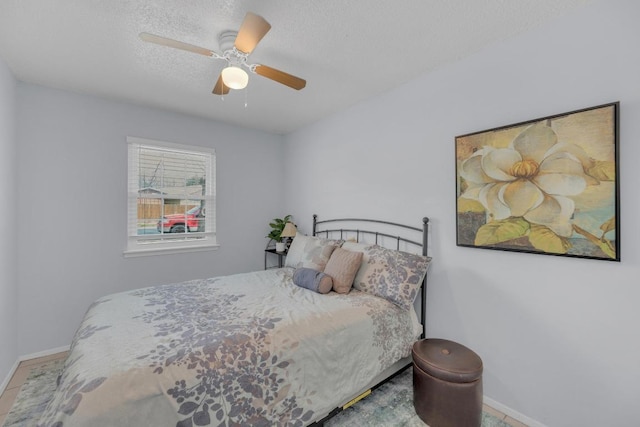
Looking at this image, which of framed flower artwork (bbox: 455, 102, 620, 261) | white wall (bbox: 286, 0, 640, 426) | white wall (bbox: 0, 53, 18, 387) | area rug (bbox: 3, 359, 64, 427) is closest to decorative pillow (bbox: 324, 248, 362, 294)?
white wall (bbox: 286, 0, 640, 426)

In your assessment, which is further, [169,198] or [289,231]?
[289,231]

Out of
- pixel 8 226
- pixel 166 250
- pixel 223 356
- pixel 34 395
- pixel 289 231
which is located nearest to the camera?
pixel 223 356

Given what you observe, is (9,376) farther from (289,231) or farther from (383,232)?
(383,232)

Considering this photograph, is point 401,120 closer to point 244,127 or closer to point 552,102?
point 552,102

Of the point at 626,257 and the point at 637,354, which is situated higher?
the point at 626,257

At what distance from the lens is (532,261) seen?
179cm

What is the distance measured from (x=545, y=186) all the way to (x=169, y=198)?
12.4ft

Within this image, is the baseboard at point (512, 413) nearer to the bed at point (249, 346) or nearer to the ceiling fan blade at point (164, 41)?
the bed at point (249, 346)

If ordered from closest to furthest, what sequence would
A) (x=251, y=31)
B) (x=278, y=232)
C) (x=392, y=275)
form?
(x=251, y=31) → (x=392, y=275) → (x=278, y=232)

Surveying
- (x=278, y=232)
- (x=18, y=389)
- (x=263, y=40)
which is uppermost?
(x=263, y=40)

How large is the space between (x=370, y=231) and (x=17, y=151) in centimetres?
354

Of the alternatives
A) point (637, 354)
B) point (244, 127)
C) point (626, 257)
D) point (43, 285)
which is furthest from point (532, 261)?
point (43, 285)

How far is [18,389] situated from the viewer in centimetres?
216

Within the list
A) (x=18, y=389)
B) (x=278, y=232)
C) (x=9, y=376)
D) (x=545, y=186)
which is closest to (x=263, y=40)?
(x=545, y=186)
